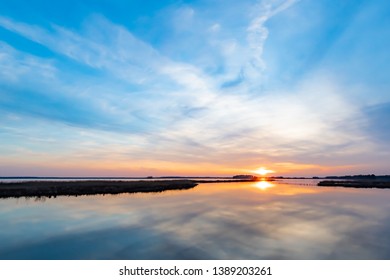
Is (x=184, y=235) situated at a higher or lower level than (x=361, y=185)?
lower

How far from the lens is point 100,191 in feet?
153

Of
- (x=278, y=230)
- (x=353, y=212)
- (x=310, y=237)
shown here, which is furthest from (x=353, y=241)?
(x=353, y=212)
